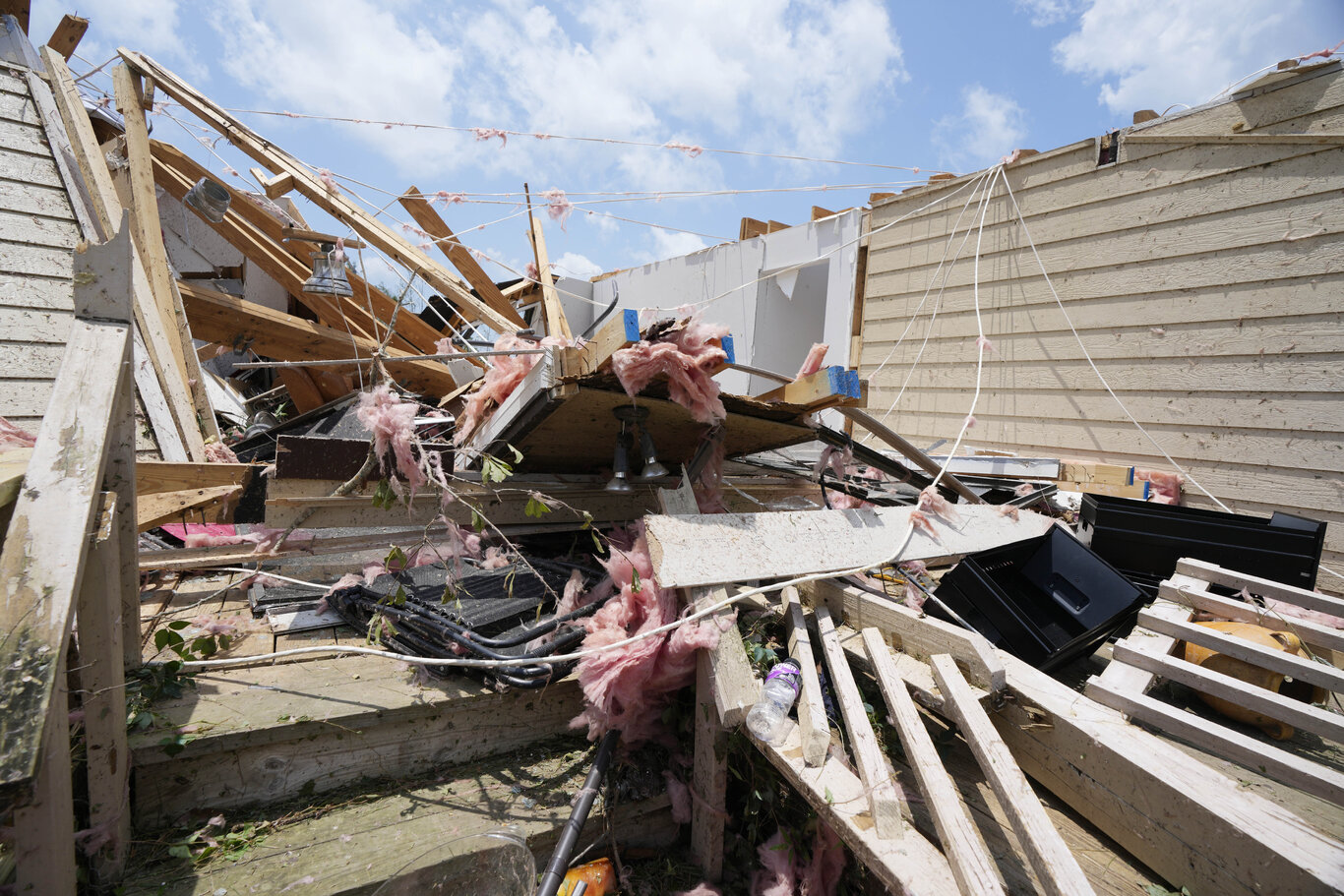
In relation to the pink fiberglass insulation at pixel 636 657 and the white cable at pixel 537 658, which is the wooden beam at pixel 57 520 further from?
the pink fiberglass insulation at pixel 636 657

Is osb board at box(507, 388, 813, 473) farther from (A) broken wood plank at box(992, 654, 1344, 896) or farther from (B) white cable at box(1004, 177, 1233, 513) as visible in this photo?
(B) white cable at box(1004, 177, 1233, 513)

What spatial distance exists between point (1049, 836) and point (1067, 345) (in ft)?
16.2

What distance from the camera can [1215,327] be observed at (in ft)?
14.1

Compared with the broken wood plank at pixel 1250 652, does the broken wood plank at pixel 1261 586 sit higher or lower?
higher

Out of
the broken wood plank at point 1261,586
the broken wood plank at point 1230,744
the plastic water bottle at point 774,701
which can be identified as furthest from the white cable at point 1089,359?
the plastic water bottle at point 774,701

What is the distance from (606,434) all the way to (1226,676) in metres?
2.64

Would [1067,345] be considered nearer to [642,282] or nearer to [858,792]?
[858,792]

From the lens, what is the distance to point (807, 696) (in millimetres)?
1851

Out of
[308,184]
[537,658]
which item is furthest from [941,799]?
[308,184]

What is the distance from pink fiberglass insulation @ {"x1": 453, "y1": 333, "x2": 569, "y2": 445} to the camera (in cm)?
282

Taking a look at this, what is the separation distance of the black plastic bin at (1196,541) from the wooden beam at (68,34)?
8.18m

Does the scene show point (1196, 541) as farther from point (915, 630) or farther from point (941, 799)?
point (941, 799)

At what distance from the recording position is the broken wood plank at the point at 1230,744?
1570 millimetres

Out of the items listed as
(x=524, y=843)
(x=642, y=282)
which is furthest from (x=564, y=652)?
(x=642, y=282)
